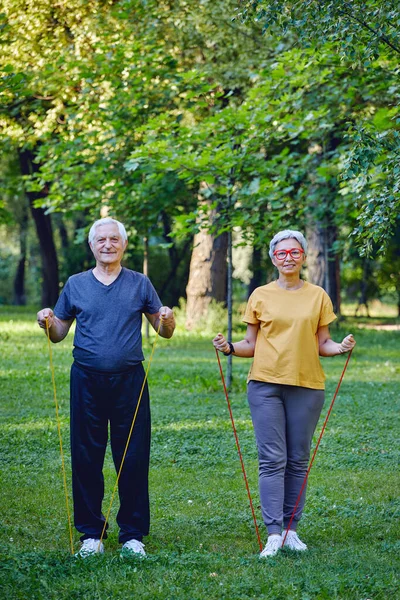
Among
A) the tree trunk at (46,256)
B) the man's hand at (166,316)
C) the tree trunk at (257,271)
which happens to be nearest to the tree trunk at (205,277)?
the tree trunk at (257,271)

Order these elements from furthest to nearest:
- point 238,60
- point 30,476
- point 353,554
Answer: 1. point 238,60
2. point 30,476
3. point 353,554

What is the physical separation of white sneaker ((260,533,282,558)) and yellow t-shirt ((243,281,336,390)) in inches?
36.5

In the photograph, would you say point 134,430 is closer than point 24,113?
Yes

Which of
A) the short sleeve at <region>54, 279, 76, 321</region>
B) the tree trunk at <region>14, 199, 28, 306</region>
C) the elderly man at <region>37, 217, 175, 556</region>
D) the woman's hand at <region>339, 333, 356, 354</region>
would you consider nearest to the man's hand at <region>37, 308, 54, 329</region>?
the elderly man at <region>37, 217, 175, 556</region>

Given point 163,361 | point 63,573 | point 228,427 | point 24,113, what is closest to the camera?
point 63,573

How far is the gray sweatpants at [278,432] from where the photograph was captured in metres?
5.30

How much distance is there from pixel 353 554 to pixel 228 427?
4335 mm

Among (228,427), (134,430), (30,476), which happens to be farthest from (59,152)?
(134,430)

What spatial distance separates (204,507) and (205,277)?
15054mm

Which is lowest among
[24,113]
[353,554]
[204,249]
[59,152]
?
[353,554]

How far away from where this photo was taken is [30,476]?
7477mm

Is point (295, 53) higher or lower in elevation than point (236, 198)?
higher

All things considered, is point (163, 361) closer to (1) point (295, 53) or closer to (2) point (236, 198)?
(2) point (236, 198)

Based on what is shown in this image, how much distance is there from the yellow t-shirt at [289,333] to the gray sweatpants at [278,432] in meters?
0.09
